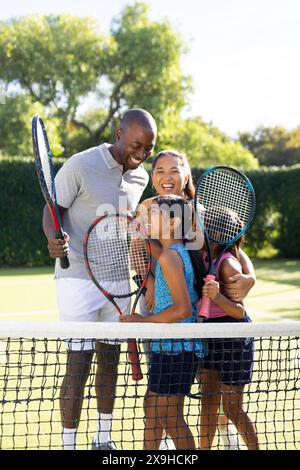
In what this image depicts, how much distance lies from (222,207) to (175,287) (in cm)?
54

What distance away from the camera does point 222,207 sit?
3146 millimetres

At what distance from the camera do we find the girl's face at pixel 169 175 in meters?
3.05

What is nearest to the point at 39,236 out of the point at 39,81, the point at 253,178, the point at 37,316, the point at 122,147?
the point at 253,178

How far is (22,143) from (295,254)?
1505cm

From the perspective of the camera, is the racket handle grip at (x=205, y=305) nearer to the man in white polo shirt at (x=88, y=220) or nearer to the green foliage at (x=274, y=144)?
the man in white polo shirt at (x=88, y=220)

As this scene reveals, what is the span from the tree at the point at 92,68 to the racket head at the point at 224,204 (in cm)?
2733

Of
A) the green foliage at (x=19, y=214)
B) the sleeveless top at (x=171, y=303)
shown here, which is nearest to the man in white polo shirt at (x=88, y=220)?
the sleeveless top at (x=171, y=303)

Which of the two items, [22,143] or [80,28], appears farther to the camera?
[80,28]

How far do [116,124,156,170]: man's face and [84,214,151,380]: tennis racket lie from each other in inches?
12.9

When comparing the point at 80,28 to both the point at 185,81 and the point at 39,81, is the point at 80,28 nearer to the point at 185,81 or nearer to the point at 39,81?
the point at 39,81

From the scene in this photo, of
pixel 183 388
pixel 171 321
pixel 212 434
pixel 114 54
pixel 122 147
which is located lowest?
pixel 212 434

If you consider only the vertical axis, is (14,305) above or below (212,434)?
below

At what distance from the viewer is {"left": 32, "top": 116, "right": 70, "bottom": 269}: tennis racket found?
3.05 metres

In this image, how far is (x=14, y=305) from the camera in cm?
864
